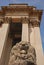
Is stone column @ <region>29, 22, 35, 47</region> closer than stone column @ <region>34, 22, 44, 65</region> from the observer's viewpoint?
No

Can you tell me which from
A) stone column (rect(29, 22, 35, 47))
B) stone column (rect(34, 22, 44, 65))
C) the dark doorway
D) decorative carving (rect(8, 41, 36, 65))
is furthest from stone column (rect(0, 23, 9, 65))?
decorative carving (rect(8, 41, 36, 65))

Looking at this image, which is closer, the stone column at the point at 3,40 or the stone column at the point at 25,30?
the stone column at the point at 3,40

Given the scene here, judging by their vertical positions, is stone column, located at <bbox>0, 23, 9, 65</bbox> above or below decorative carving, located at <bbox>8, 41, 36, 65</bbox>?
above

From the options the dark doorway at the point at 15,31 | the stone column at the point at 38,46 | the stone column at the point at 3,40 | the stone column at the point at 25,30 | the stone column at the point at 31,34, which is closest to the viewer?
the stone column at the point at 38,46

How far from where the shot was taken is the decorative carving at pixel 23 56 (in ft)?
25.3

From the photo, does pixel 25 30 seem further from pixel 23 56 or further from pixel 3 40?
pixel 23 56

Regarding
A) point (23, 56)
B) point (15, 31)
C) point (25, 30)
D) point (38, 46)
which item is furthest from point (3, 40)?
point (23, 56)

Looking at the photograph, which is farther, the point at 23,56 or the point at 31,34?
the point at 31,34

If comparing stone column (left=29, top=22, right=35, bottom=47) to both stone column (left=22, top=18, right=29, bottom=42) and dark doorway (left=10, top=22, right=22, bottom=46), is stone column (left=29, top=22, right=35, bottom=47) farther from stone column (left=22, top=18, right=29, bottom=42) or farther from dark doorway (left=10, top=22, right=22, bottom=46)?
dark doorway (left=10, top=22, right=22, bottom=46)

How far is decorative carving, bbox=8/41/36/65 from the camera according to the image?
7.71m

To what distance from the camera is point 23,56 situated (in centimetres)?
802

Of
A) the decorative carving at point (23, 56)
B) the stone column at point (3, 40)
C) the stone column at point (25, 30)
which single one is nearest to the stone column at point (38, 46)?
the stone column at point (25, 30)

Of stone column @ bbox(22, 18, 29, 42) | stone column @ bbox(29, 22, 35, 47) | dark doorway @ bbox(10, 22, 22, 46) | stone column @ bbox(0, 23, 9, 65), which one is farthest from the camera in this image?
dark doorway @ bbox(10, 22, 22, 46)

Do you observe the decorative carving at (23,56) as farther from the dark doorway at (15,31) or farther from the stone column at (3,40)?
the dark doorway at (15,31)
